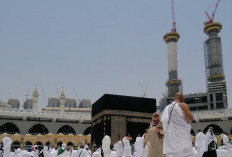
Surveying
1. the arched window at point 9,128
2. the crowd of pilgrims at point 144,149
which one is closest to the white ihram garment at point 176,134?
the crowd of pilgrims at point 144,149

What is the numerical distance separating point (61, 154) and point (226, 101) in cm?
5367

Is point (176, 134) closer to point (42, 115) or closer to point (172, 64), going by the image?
point (42, 115)

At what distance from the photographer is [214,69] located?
2468 inches

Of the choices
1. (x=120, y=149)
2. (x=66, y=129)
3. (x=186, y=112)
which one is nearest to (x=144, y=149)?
(x=186, y=112)

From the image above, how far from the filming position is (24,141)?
36031 millimetres

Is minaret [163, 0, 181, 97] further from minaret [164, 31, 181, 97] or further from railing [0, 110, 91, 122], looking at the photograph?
railing [0, 110, 91, 122]

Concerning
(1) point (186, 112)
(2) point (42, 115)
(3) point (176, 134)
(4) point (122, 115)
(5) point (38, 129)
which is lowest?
(3) point (176, 134)

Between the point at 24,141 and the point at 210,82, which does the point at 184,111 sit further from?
the point at 210,82

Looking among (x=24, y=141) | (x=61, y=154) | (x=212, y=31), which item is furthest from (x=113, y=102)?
(x=212, y=31)

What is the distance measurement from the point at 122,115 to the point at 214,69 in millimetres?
44913

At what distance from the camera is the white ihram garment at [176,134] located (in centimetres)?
411

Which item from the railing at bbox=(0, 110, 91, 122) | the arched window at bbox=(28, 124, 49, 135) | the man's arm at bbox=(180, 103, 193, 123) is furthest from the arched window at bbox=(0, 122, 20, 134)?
the man's arm at bbox=(180, 103, 193, 123)

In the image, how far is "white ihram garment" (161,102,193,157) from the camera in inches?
162

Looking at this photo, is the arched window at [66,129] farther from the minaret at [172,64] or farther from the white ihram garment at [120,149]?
the white ihram garment at [120,149]
